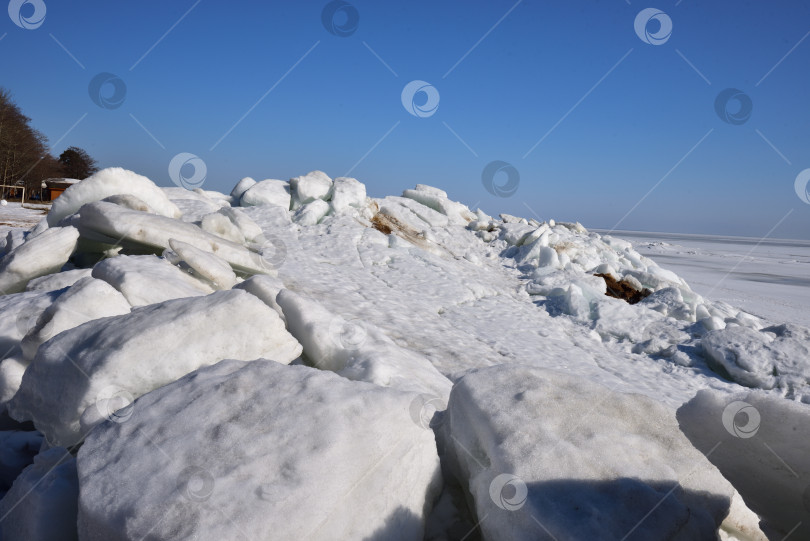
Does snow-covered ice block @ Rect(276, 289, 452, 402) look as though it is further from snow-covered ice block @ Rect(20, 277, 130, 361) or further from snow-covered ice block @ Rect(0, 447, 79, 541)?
snow-covered ice block @ Rect(0, 447, 79, 541)

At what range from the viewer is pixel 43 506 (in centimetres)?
192

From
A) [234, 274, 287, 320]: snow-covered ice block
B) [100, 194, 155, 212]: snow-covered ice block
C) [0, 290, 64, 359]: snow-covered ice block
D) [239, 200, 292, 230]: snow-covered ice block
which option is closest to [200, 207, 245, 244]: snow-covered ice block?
[100, 194, 155, 212]: snow-covered ice block

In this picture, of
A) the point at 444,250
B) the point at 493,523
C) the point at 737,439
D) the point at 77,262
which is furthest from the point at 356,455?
the point at 444,250

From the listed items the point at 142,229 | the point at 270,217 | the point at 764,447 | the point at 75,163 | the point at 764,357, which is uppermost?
the point at 764,357

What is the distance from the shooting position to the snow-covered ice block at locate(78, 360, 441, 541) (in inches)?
65.6

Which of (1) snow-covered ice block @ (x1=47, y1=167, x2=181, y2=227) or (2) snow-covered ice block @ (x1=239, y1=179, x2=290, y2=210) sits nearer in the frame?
(1) snow-covered ice block @ (x1=47, y1=167, x2=181, y2=227)

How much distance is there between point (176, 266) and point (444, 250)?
6.59 m

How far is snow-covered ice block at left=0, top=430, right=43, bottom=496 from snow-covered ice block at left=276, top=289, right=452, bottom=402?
146 cm

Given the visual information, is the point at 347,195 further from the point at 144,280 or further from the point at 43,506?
the point at 43,506

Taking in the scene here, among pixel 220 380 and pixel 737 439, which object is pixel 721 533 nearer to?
pixel 737 439

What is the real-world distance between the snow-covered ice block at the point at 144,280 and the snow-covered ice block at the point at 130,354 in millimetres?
637

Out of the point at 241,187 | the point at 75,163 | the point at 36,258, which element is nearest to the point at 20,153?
the point at 75,163

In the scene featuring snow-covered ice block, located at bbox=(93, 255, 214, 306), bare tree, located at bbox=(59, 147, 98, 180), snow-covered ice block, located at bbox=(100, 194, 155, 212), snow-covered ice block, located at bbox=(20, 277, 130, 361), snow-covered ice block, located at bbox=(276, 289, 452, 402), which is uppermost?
snow-covered ice block, located at bbox=(276, 289, 452, 402)

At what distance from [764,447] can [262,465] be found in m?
1.60
